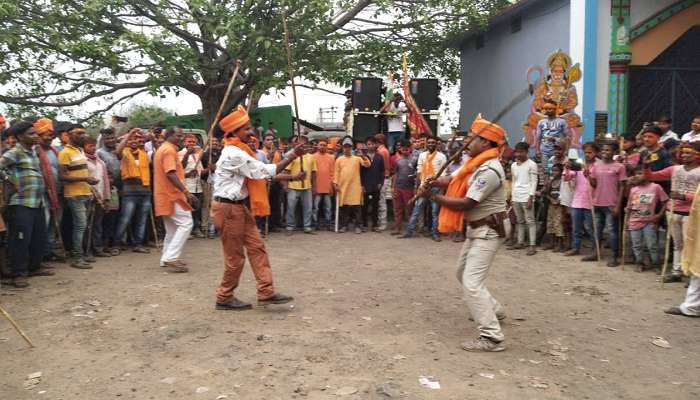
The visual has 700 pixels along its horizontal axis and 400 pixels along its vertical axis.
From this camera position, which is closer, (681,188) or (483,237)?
(483,237)

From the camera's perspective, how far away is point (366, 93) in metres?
13.7

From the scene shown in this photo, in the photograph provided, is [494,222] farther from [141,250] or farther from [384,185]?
[384,185]

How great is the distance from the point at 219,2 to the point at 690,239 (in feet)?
33.8

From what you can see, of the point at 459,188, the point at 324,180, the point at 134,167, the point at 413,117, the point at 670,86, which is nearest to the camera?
the point at 459,188

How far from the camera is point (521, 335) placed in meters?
5.31

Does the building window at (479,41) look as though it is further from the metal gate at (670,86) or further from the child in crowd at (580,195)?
the child in crowd at (580,195)

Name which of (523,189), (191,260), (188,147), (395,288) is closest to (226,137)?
(395,288)

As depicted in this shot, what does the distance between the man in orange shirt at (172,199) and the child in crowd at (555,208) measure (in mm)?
5420

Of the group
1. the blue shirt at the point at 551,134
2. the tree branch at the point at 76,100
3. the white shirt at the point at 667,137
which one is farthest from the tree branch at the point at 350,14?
the white shirt at the point at 667,137

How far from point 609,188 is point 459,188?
440 centimetres

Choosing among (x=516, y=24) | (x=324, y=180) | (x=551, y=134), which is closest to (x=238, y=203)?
(x=324, y=180)

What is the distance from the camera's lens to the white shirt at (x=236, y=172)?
576cm

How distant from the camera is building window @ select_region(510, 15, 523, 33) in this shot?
48.1 ft

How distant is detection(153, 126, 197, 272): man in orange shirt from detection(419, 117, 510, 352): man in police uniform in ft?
12.0
